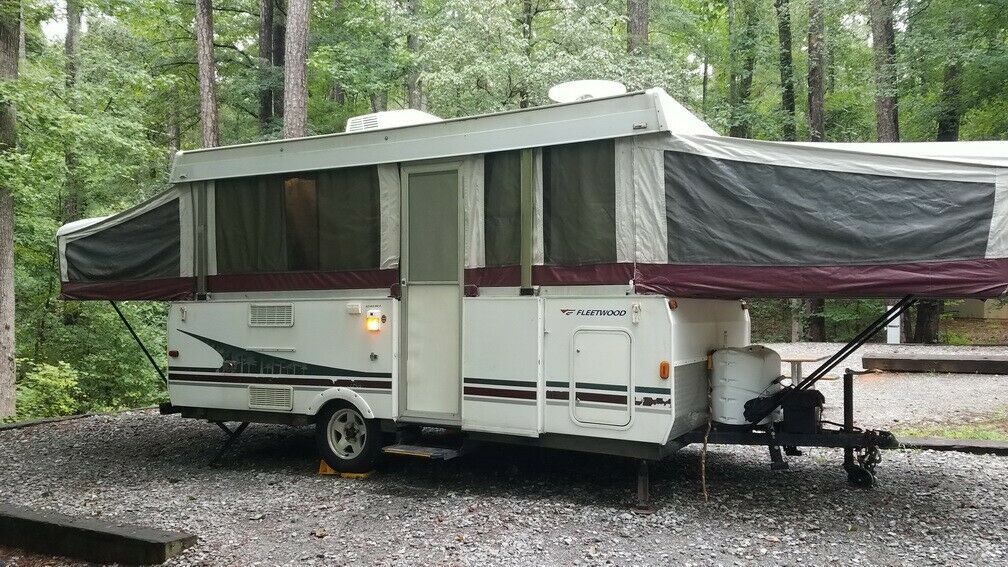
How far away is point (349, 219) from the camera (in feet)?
22.0

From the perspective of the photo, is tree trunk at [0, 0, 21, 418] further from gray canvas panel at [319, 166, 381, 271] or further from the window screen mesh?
gray canvas panel at [319, 166, 381, 271]

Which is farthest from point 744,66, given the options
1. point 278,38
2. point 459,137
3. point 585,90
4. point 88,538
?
point 88,538

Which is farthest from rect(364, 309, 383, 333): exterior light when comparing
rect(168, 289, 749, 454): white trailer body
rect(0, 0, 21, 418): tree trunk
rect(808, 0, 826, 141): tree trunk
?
rect(808, 0, 826, 141): tree trunk

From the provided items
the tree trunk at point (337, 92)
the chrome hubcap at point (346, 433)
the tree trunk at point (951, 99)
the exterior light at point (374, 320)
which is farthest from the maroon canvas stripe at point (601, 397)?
the tree trunk at point (337, 92)

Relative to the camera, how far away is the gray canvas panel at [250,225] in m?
7.01

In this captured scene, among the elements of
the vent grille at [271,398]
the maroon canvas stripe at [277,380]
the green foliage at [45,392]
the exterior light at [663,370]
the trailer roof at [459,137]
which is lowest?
the green foliage at [45,392]

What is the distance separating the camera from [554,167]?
580 centimetres

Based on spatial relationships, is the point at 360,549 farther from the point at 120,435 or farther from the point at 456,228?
the point at 120,435

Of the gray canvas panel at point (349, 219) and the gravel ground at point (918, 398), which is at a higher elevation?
the gray canvas panel at point (349, 219)

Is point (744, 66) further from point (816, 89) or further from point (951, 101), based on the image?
point (951, 101)

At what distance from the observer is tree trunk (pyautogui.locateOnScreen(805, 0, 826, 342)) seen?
17.6 metres

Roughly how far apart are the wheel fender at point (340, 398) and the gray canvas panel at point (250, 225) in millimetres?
1254

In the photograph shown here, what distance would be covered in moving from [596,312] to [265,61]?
1384cm

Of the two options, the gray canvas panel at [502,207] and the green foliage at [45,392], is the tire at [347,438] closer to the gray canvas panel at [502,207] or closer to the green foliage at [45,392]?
the gray canvas panel at [502,207]
